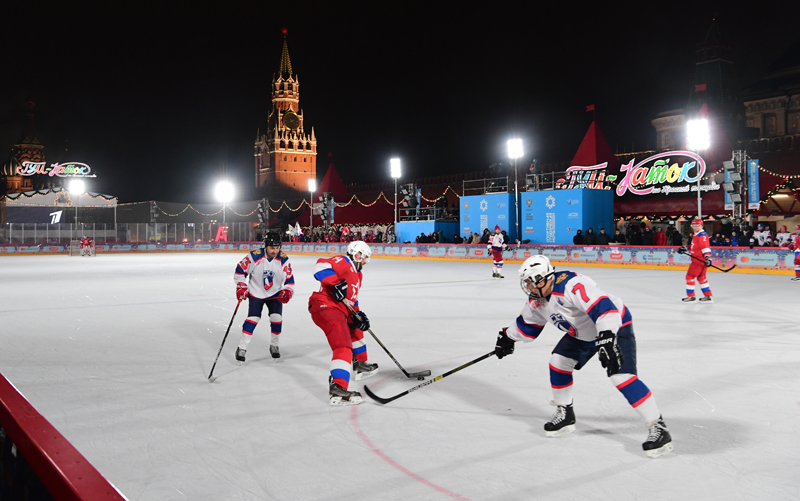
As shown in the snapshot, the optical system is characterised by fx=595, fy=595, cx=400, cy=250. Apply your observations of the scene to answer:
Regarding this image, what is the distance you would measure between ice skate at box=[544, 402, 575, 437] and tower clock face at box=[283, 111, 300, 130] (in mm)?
114774

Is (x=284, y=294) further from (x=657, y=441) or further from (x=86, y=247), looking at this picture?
(x=86, y=247)

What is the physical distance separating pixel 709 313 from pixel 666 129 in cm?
6197

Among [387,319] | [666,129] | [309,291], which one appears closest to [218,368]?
[387,319]

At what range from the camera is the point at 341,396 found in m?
4.74

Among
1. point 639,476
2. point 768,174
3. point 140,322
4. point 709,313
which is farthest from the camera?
point 768,174

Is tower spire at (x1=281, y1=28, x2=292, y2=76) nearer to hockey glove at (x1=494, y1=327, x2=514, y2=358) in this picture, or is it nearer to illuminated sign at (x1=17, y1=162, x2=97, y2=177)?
illuminated sign at (x1=17, y1=162, x2=97, y2=177)

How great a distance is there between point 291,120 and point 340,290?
11480cm

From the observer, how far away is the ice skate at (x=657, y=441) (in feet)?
11.9

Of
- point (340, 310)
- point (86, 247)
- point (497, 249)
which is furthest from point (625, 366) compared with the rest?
point (86, 247)

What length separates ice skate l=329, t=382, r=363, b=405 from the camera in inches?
187

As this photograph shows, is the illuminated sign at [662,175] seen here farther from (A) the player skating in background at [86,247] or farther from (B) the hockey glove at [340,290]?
(A) the player skating in background at [86,247]

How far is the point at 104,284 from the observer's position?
15688 millimetres

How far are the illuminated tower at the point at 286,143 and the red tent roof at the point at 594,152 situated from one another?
8439cm

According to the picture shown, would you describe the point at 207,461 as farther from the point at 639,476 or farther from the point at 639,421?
the point at 639,421
